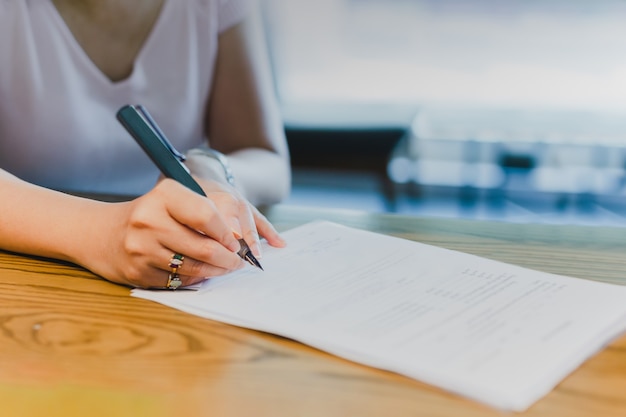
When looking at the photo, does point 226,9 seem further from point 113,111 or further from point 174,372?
point 174,372

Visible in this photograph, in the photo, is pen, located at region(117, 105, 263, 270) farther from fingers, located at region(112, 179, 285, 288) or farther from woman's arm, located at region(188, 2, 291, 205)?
woman's arm, located at region(188, 2, 291, 205)

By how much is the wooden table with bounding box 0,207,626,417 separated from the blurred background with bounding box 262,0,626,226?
183cm

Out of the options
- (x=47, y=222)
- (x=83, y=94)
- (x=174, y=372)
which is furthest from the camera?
(x=83, y=94)

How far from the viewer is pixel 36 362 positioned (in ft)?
1.48

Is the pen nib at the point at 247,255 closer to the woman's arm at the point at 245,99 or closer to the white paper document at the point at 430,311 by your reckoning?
the white paper document at the point at 430,311

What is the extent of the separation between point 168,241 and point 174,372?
0.15 metres

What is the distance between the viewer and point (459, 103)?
7.88 feet

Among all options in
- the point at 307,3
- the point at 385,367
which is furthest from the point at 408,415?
the point at 307,3

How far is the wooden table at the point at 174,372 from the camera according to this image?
399mm

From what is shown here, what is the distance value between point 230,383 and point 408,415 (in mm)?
104

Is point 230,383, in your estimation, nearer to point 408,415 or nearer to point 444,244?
point 408,415

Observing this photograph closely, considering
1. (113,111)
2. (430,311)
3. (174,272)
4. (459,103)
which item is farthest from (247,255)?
(459,103)

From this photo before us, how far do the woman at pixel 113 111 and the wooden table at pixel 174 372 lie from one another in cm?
7

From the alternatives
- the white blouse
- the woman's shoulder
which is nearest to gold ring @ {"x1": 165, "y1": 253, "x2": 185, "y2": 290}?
the white blouse
